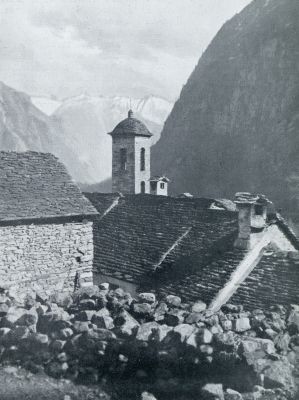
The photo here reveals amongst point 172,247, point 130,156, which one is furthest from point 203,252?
point 130,156

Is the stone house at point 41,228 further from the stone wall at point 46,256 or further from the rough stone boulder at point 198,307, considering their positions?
the rough stone boulder at point 198,307

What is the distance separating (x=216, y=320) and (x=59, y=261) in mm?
6957

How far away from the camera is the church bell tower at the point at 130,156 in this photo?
26703 mm

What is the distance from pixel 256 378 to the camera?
30.0ft

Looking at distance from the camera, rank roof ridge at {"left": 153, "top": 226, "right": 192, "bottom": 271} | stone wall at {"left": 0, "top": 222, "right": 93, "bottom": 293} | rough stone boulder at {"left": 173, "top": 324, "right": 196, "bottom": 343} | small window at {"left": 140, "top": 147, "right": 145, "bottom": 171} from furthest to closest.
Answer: small window at {"left": 140, "top": 147, "right": 145, "bottom": 171}, roof ridge at {"left": 153, "top": 226, "right": 192, "bottom": 271}, stone wall at {"left": 0, "top": 222, "right": 93, "bottom": 293}, rough stone boulder at {"left": 173, "top": 324, "right": 196, "bottom": 343}

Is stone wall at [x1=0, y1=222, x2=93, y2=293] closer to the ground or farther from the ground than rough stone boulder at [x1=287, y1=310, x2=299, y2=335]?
farther from the ground

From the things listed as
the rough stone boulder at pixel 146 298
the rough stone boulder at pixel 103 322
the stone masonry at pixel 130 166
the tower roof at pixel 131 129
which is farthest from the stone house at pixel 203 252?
the tower roof at pixel 131 129

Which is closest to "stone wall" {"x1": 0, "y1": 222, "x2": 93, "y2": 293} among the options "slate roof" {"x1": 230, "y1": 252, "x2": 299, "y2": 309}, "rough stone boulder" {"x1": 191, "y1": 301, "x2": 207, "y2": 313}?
"rough stone boulder" {"x1": 191, "y1": 301, "x2": 207, "y2": 313}

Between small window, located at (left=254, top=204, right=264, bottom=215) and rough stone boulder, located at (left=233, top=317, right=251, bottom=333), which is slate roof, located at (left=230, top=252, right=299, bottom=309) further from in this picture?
rough stone boulder, located at (left=233, top=317, right=251, bottom=333)

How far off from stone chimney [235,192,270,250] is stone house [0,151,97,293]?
577 cm

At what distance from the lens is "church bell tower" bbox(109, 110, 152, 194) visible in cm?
2670

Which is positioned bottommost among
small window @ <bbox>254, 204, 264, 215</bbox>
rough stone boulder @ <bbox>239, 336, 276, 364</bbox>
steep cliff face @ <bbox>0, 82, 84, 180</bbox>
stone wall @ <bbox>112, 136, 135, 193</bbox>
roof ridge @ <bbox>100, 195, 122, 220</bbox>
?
rough stone boulder @ <bbox>239, 336, 276, 364</bbox>

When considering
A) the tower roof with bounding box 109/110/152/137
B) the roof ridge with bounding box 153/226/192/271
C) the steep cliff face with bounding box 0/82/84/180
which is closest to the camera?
A: the roof ridge with bounding box 153/226/192/271

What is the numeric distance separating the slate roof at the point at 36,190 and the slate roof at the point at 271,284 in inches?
257
